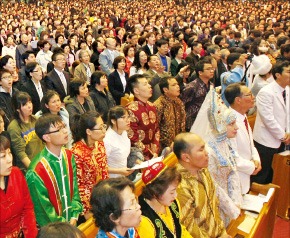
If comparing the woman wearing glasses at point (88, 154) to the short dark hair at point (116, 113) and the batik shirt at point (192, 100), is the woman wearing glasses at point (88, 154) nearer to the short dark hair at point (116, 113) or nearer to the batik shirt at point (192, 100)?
the short dark hair at point (116, 113)

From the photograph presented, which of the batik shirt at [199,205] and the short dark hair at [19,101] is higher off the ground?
the short dark hair at [19,101]

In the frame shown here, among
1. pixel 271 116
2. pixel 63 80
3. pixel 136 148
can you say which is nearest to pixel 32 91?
pixel 63 80

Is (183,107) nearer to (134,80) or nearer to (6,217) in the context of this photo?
(134,80)

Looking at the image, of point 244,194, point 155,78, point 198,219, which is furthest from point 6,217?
point 155,78

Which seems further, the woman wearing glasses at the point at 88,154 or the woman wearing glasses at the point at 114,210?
the woman wearing glasses at the point at 88,154

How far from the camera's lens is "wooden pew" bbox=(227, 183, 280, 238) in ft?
9.56

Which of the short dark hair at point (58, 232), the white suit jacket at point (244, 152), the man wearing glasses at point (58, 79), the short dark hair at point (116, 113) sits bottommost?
the white suit jacket at point (244, 152)

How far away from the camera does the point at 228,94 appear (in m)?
3.57

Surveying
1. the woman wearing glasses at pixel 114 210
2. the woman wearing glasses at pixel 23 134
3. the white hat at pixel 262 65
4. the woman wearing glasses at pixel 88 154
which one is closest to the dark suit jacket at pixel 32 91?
the woman wearing glasses at pixel 23 134

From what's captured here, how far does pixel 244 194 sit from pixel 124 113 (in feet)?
3.65

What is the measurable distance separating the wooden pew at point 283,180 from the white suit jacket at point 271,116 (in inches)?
8.2

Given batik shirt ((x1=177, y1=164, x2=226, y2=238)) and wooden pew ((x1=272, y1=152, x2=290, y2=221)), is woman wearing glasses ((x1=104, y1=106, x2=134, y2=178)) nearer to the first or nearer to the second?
batik shirt ((x1=177, y1=164, x2=226, y2=238))

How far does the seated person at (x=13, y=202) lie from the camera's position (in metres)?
2.16

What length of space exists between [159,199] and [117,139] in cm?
106
